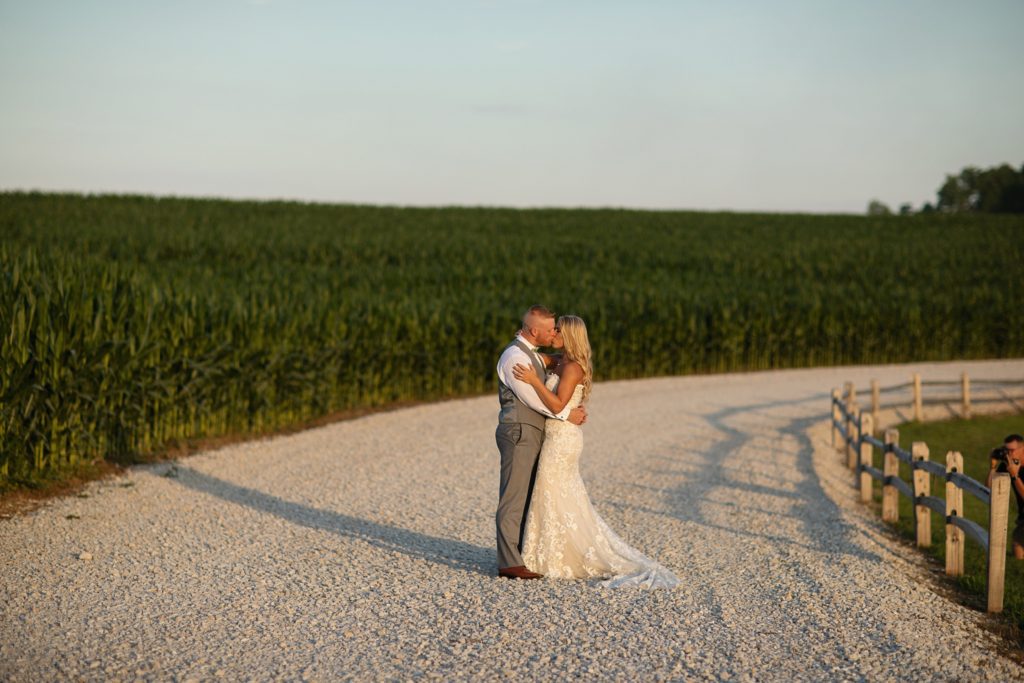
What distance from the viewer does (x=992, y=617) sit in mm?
7957

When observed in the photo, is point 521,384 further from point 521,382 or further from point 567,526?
point 567,526

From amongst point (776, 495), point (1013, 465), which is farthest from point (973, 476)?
point (1013, 465)

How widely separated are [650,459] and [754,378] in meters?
12.7

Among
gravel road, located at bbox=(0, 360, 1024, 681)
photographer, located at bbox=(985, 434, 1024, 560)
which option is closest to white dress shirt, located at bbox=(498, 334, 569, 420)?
gravel road, located at bbox=(0, 360, 1024, 681)

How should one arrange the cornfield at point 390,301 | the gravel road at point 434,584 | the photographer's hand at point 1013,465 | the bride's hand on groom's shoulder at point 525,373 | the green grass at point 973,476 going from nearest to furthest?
the gravel road at point 434,584
the bride's hand on groom's shoulder at point 525,373
the photographer's hand at point 1013,465
the green grass at point 973,476
the cornfield at point 390,301

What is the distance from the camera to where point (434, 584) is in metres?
7.93

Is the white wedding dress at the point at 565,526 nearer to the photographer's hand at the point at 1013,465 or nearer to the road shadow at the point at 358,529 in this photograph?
the road shadow at the point at 358,529

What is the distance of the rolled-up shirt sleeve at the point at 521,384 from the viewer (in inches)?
304

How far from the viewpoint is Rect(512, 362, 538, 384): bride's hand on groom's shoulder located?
25.0 ft

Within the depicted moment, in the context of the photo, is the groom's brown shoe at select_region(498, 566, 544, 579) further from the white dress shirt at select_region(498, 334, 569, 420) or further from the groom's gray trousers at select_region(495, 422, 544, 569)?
the white dress shirt at select_region(498, 334, 569, 420)

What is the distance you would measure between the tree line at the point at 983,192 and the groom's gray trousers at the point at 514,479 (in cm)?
8321

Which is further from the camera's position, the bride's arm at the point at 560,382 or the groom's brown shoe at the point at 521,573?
the groom's brown shoe at the point at 521,573

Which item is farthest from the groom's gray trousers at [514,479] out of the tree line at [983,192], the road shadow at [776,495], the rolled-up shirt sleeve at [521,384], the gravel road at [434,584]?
the tree line at [983,192]

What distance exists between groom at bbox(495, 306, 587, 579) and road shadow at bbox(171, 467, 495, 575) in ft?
1.60
